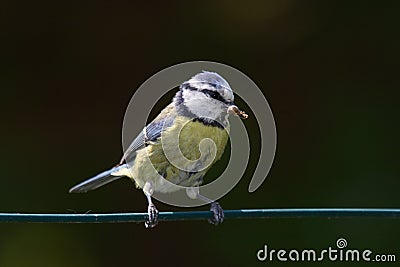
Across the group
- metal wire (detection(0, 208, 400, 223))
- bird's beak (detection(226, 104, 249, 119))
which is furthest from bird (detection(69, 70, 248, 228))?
metal wire (detection(0, 208, 400, 223))

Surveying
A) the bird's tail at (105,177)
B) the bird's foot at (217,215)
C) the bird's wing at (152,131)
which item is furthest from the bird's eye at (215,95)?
the bird's tail at (105,177)

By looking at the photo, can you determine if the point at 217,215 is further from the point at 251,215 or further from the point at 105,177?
the point at 105,177

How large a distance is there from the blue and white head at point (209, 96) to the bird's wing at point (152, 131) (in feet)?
0.25

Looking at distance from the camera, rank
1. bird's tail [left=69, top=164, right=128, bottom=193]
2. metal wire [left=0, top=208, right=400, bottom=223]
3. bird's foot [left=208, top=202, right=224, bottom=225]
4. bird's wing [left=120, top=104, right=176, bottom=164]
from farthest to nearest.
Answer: bird's tail [left=69, top=164, right=128, bottom=193]
bird's wing [left=120, top=104, right=176, bottom=164]
bird's foot [left=208, top=202, right=224, bottom=225]
metal wire [left=0, top=208, right=400, bottom=223]

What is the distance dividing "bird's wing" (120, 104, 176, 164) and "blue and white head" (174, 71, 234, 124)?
0.25ft

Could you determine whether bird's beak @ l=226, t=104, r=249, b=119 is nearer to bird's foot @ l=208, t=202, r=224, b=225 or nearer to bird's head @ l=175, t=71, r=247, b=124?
bird's head @ l=175, t=71, r=247, b=124

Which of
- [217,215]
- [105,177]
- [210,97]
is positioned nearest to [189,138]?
[210,97]

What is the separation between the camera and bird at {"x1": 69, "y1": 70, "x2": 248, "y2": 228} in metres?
2.48

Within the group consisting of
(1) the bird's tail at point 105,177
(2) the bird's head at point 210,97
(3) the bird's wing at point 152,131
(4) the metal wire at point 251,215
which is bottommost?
(4) the metal wire at point 251,215

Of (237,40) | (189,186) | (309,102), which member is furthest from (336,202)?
(189,186)

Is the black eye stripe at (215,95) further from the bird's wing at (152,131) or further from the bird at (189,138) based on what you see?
the bird's wing at (152,131)

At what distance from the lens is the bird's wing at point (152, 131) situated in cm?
259

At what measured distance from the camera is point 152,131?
2.62 meters

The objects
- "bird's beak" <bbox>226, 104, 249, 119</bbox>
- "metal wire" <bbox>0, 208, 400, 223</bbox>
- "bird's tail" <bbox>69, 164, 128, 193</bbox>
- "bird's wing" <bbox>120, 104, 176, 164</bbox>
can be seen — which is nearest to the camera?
"metal wire" <bbox>0, 208, 400, 223</bbox>
